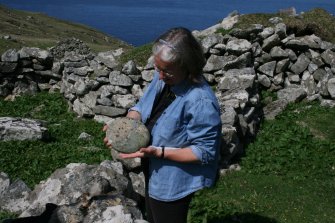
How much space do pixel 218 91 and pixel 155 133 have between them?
939 centimetres

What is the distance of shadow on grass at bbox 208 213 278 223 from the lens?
8410mm

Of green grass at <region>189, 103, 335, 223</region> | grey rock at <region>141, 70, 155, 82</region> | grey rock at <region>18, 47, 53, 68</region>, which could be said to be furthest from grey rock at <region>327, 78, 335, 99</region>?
grey rock at <region>18, 47, 53, 68</region>

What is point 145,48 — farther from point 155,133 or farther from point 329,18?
point 155,133

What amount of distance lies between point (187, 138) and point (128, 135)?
28.4 inches

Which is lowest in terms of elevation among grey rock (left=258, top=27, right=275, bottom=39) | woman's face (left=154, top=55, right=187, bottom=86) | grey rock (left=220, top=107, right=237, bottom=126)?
grey rock (left=220, top=107, right=237, bottom=126)

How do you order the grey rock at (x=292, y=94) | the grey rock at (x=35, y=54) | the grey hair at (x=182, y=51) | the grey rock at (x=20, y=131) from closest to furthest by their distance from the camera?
the grey hair at (x=182, y=51) < the grey rock at (x=20, y=131) < the grey rock at (x=292, y=94) < the grey rock at (x=35, y=54)

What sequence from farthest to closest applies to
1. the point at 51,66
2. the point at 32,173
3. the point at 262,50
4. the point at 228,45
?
the point at 51,66 < the point at 262,50 < the point at 228,45 < the point at 32,173

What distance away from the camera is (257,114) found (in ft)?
47.0

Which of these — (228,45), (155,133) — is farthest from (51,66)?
(155,133)

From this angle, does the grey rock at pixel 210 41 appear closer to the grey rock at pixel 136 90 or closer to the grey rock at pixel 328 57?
the grey rock at pixel 136 90

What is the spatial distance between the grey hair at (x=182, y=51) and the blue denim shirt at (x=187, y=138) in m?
0.16

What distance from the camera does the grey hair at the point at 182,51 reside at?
4664 mm

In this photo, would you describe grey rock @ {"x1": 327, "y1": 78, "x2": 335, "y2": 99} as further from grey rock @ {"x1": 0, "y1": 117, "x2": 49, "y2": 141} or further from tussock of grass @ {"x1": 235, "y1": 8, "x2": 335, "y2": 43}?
grey rock @ {"x1": 0, "y1": 117, "x2": 49, "y2": 141}

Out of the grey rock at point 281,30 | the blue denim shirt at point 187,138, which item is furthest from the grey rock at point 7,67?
the blue denim shirt at point 187,138
